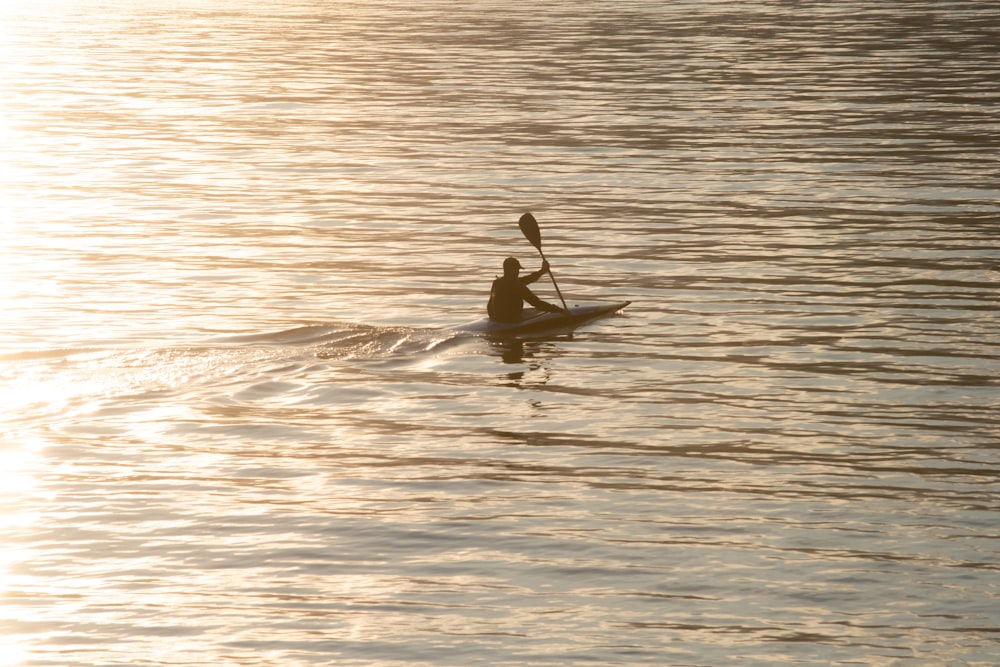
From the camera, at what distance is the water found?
14.4 m

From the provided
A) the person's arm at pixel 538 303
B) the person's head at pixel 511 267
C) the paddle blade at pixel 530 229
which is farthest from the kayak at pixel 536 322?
the paddle blade at pixel 530 229

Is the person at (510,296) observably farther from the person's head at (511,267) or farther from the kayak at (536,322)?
the kayak at (536,322)

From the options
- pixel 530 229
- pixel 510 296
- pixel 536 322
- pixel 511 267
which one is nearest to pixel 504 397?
pixel 511 267

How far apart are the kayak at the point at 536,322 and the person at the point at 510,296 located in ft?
0.35

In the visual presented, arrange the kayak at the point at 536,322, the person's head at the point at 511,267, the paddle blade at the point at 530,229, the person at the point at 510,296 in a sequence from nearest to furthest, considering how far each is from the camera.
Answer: the person's head at the point at 511,267, the person at the point at 510,296, the kayak at the point at 536,322, the paddle blade at the point at 530,229

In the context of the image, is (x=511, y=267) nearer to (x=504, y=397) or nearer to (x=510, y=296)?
(x=510, y=296)

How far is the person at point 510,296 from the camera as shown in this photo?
75.0 feet

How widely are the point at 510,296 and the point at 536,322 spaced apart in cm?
75

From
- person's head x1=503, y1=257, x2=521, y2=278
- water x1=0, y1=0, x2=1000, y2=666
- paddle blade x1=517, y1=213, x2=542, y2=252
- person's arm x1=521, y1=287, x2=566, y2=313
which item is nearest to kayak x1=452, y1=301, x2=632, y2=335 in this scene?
person's arm x1=521, y1=287, x2=566, y2=313

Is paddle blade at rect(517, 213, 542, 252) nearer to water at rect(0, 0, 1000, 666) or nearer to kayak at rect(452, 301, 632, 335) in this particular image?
kayak at rect(452, 301, 632, 335)

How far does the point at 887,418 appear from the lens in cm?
1981

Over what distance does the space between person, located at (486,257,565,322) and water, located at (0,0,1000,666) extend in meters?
0.49

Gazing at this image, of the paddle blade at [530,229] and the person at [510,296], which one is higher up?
the paddle blade at [530,229]

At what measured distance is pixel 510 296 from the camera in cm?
2319
